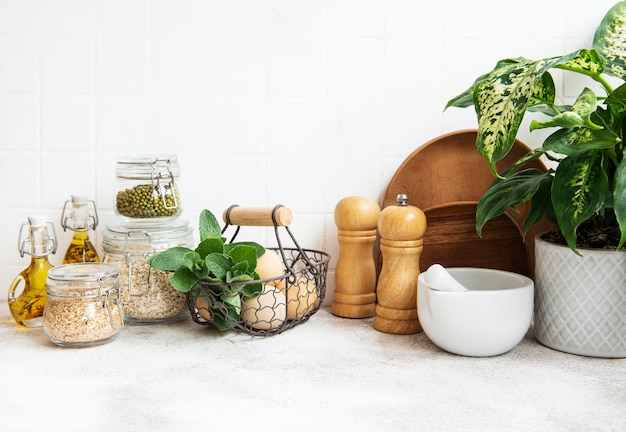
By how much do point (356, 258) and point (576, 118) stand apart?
1.70 feet

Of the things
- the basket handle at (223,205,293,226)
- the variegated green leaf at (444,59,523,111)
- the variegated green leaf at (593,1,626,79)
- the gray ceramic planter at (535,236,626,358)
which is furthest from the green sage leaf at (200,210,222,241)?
the variegated green leaf at (593,1,626,79)

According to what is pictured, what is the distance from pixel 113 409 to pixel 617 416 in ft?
2.11

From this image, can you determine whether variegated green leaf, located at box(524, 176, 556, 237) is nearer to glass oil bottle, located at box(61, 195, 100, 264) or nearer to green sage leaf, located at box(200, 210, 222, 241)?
green sage leaf, located at box(200, 210, 222, 241)

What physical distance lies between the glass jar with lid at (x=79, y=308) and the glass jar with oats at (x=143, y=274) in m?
0.08

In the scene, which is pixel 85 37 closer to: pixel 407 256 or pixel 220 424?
pixel 407 256

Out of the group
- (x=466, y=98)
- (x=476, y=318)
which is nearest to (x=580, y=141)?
(x=466, y=98)

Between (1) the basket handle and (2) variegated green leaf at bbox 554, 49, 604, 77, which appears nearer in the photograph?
(2) variegated green leaf at bbox 554, 49, 604, 77

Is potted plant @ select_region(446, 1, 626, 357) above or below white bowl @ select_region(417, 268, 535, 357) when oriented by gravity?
above

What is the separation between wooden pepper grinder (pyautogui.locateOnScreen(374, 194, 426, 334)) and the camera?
3.89 feet

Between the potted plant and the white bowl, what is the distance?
0.23 ft

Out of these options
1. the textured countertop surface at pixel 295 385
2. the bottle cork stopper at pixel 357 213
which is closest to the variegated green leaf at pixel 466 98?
the bottle cork stopper at pixel 357 213

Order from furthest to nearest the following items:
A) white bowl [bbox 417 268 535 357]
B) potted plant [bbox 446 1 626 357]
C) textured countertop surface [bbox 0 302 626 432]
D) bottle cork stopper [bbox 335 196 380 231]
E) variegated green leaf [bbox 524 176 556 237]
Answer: bottle cork stopper [bbox 335 196 380 231] < variegated green leaf [bbox 524 176 556 237] < white bowl [bbox 417 268 535 357] < potted plant [bbox 446 1 626 357] < textured countertop surface [bbox 0 302 626 432]

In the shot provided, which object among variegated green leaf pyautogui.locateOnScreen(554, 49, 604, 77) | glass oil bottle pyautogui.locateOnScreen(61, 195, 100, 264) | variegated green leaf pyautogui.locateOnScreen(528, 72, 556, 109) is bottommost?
glass oil bottle pyautogui.locateOnScreen(61, 195, 100, 264)

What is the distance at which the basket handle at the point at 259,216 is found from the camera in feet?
3.91
